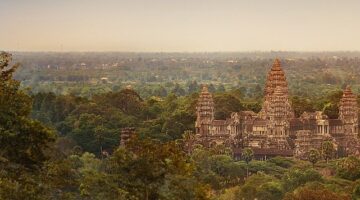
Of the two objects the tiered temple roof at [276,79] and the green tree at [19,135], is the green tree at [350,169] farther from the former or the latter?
the green tree at [19,135]

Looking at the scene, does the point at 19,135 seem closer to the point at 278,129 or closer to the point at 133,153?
the point at 133,153

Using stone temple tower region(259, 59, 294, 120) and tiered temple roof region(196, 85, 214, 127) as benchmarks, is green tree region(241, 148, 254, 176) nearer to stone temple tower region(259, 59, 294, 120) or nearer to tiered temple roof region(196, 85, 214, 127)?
stone temple tower region(259, 59, 294, 120)

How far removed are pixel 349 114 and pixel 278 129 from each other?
3210mm

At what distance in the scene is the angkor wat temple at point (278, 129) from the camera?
2969 cm

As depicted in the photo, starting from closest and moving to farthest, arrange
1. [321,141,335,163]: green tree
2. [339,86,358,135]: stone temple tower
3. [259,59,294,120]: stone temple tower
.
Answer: [321,141,335,163]: green tree < [259,59,294,120]: stone temple tower < [339,86,358,135]: stone temple tower

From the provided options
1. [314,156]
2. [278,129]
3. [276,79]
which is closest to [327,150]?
[314,156]

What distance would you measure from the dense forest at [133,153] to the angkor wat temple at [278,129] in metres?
1.06

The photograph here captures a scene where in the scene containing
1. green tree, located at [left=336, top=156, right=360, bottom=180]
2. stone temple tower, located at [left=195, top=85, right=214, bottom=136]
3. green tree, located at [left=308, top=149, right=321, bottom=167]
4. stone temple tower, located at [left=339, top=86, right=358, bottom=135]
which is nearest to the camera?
green tree, located at [left=336, top=156, right=360, bottom=180]

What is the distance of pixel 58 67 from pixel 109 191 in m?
89.0

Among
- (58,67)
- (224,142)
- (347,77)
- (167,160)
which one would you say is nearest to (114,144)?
(224,142)

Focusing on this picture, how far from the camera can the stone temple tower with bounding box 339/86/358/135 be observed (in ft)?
102

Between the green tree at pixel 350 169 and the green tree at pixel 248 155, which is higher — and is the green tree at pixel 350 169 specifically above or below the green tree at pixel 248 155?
above

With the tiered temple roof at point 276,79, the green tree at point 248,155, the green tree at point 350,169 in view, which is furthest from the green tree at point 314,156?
the tiered temple roof at point 276,79

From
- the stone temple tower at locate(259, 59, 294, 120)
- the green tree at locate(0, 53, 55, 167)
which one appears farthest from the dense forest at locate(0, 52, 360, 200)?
the stone temple tower at locate(259, 59, 294, 120)
